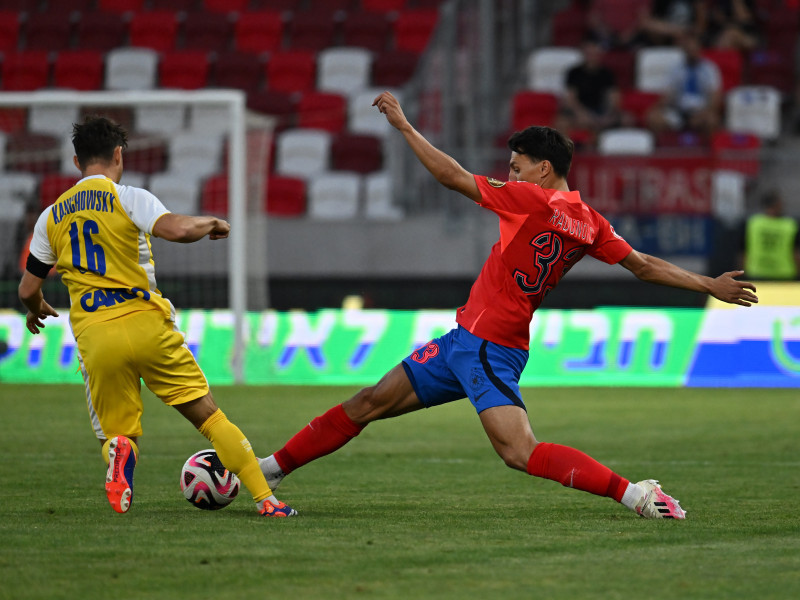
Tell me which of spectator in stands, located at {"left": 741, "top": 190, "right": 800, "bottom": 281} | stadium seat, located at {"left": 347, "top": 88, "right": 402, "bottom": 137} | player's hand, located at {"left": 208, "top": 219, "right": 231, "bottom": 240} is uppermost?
player's hand, located at {"left": 208, "top": 219, "right": 231, "bottom": 240}

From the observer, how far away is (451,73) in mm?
16594

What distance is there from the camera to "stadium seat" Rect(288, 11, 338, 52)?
2128 centimetres

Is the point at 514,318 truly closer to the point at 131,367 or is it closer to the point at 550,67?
the point at 131,367

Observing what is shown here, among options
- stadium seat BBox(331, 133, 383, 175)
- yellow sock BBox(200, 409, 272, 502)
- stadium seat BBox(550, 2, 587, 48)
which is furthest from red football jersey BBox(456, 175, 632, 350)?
stadium seat BBox(550, 2, 587, 48)

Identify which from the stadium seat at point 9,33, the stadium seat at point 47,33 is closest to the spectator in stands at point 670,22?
the stadium seat at point 47,33

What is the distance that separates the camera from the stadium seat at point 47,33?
2166 centimetres

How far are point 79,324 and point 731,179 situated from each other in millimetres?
11102

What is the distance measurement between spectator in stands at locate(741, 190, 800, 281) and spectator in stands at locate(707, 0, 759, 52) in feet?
13.1

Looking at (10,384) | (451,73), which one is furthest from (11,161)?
(451,73)

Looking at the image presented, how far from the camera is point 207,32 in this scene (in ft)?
71.1

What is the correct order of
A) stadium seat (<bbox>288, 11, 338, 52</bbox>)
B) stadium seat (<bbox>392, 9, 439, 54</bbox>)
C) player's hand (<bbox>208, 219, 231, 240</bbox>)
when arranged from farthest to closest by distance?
stadium seat (<bbox>288, 11, 338, 52</bbox>) → stadium seat (<bbox>392, 9, 439, 54</bbox>) → player's hand (<bbox>208, 219, 231, 240</bbox>)

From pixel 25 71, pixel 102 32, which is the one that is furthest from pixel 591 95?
pixel 25 71

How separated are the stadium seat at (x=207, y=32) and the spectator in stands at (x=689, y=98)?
7499 millimetres

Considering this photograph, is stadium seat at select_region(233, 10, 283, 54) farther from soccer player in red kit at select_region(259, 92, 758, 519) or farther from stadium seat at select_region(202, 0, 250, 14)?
soccer player in red kit at select_region(259, 92, 758, 519)
